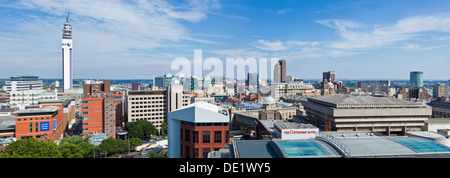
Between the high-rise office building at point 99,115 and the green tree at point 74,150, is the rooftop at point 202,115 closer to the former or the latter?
the green tree at point 74,150

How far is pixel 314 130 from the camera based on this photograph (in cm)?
2245

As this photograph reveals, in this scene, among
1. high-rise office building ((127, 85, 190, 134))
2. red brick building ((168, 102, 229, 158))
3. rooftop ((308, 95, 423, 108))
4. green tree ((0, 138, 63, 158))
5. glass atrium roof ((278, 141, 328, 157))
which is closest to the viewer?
glass atrium roof ((278, 141, 328, 157))

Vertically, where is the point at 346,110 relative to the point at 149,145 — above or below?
above

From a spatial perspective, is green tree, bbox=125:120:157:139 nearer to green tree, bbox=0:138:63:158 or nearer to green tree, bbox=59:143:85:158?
green tree, bbox=59:143:85:158

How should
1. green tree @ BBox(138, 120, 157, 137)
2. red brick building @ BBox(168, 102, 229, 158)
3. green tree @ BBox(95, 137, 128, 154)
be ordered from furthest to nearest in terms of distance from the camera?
green tree @ BBox(138, 120, 157, 137), green tree @ BBox(95, 137, 128, 154), red brick building @ BBox(168, 102, 229, 158)

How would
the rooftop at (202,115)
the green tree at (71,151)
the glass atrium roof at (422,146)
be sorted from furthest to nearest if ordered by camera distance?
the green tree at (71,151)
the rooftop at (202,115)
the glass atrium roof at (422,146)

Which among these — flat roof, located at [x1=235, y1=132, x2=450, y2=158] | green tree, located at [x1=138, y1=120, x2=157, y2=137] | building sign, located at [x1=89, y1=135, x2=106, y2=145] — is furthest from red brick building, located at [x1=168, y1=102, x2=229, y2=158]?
green tree, located at [x1=138, y1=120, x2=157, y2=137]

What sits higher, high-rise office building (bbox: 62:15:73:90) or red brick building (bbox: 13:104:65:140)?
high-rise office building (bbox: 62:15:73:90)

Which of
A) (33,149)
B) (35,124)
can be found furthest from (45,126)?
(33,149)

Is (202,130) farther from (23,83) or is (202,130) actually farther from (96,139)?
(23,83)

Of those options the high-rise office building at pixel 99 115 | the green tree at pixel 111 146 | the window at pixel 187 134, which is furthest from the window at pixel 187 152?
the high-rise office building at pixel 99 115
